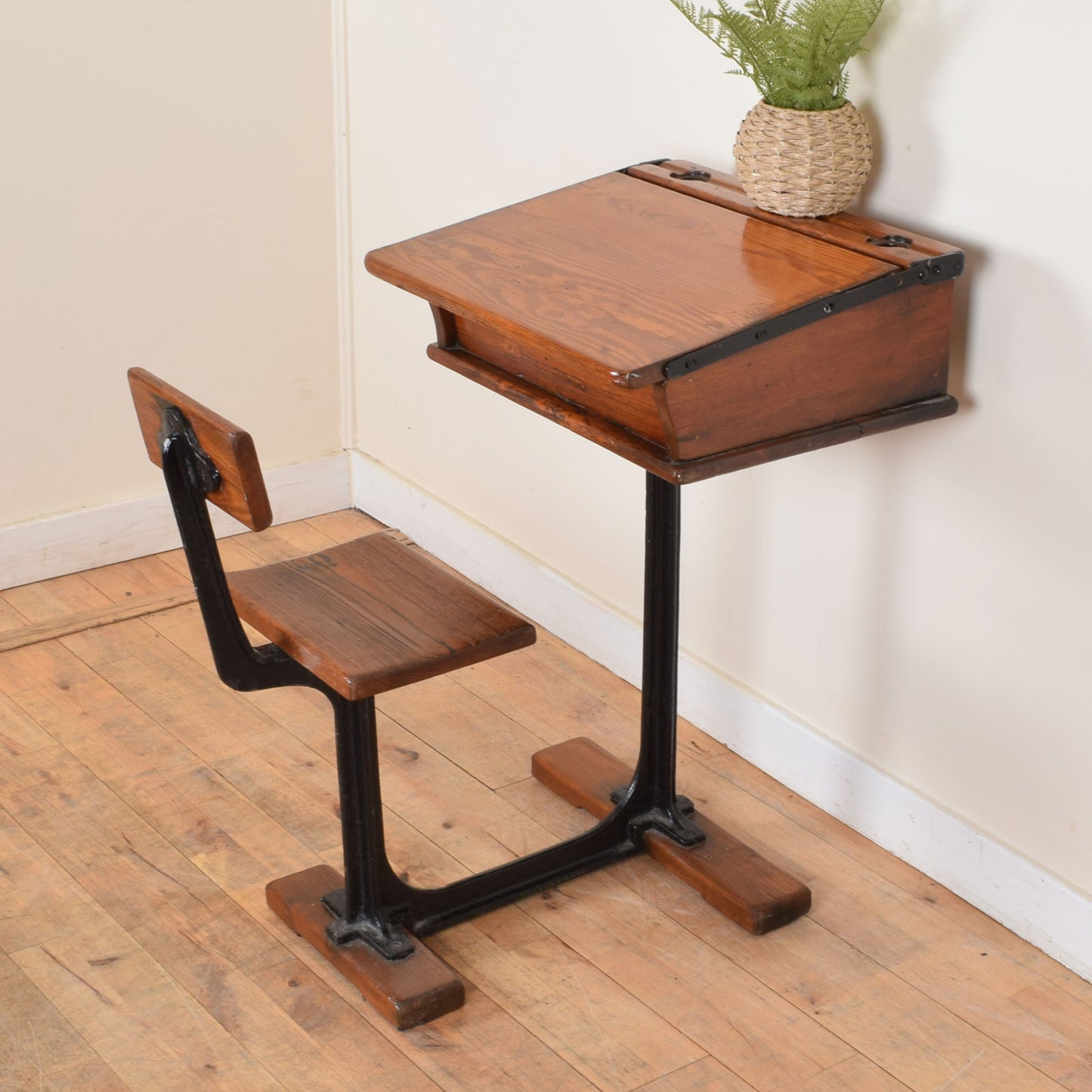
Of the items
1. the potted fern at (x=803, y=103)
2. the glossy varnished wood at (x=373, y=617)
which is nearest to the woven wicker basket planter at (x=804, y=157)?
the potted fern at (x=803, y=103)

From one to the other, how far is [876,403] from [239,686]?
2.90ft

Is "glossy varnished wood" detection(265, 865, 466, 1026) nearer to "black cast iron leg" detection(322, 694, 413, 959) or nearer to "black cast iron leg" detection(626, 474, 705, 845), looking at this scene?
"black cast iron leg" detection(322, 694, 413, 959)

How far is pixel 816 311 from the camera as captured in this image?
184 centimetres

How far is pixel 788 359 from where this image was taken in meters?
1.85

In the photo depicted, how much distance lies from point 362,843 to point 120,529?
142cm

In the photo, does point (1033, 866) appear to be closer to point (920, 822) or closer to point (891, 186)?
point (920, 822)

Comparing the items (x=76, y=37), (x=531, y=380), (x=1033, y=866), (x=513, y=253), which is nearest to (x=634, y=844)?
(x=1033, y=866)

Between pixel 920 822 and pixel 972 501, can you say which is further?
pixel 920 822

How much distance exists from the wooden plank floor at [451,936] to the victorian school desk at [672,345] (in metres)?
0.07

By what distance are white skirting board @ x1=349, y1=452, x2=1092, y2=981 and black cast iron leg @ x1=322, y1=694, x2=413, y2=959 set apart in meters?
0.74

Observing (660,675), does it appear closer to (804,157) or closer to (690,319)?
(690,319)

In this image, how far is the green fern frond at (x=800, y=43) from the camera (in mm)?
1967

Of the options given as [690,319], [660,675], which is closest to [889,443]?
[660,675]

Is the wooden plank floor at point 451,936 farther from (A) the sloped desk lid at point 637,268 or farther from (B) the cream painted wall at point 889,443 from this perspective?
(A) the sloped desk lid at point 637,268
